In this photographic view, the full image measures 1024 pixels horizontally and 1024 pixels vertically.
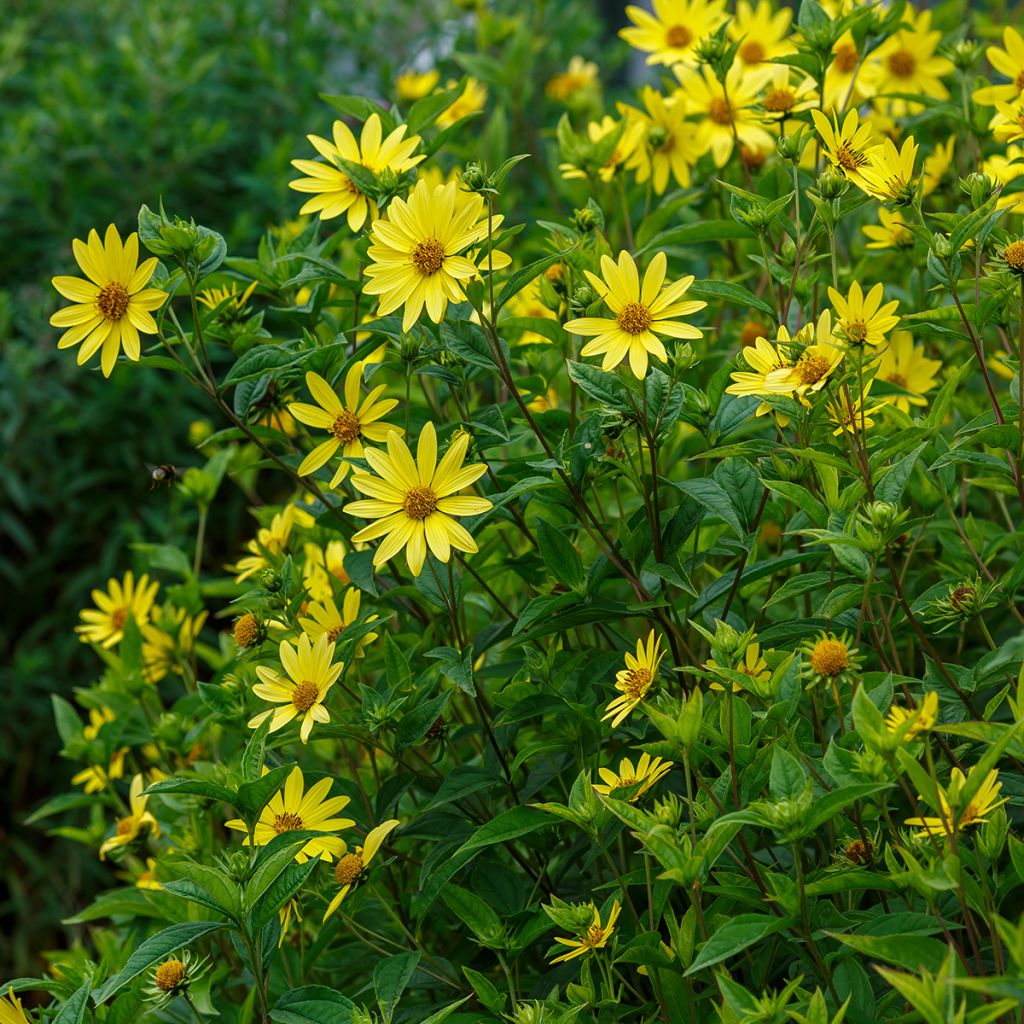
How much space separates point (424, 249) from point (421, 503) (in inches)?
9.3

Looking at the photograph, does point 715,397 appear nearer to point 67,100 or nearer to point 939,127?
point 939,127

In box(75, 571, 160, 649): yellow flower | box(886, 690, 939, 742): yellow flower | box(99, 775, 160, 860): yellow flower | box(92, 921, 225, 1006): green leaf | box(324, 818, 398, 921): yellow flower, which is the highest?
box(886, 690, 939, 742): yellow flower

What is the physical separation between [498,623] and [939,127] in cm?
114

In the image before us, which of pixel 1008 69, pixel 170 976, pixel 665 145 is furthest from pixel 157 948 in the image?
pixel 1008 69

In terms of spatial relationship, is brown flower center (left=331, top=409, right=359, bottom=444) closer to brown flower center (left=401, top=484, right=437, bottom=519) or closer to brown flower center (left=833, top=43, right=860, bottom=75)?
brown flower center (left=401, top=484, right=437, bottom=519)

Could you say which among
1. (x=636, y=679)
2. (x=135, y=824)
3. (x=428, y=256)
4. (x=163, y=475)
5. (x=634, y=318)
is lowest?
(x=135, y=824)

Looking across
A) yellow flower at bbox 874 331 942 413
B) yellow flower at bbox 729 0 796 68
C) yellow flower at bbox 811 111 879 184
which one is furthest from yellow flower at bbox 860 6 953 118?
yellow flower at bbox 811 111 879 184

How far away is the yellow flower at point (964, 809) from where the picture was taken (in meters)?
0.92

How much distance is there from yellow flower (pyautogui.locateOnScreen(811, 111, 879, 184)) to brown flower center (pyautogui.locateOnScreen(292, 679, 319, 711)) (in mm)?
→ 700

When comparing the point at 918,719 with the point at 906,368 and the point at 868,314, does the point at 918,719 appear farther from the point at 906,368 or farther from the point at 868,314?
the point at 906,368

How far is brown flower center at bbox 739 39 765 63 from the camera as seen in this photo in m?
1.90

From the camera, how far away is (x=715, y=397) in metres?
1.24

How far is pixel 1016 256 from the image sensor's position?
1117 millimetres

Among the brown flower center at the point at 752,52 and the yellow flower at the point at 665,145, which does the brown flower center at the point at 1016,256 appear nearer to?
the yellow flower at the point at 665,145
